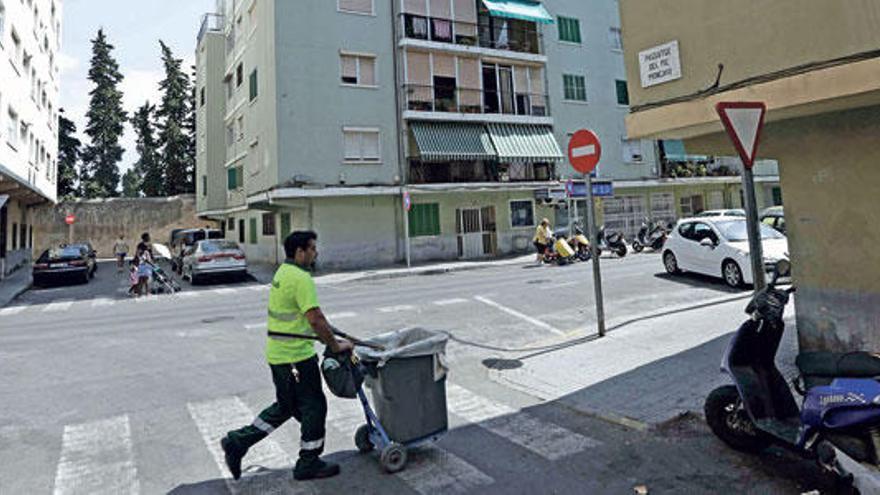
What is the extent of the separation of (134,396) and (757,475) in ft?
20.2

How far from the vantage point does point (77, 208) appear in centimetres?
3338

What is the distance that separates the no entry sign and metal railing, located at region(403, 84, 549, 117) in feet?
52.6

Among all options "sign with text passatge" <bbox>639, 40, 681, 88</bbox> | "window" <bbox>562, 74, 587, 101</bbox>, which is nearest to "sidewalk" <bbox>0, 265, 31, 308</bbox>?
"sign with text passatge" <bbox>639, 40, 681, 88</bbox>

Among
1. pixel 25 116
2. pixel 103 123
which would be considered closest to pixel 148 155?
pixel 103 123

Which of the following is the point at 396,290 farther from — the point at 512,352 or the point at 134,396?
the point at 134,396

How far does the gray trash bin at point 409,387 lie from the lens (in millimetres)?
3877

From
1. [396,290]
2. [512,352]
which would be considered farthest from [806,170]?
[396,290]

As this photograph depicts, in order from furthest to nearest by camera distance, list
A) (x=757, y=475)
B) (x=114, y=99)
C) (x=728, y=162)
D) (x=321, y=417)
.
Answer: (x=114, y=99) → (x=728, y=162) → (x=321, y=417) → (x=757, y=475)

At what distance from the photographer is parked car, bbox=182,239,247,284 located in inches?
714

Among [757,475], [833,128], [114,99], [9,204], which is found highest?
[114,99]

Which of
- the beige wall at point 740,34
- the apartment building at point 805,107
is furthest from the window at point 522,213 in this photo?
the apartment building at point 805,107

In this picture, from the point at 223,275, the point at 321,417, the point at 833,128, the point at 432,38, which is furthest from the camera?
the point at 432,38

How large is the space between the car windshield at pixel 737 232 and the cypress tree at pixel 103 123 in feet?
177

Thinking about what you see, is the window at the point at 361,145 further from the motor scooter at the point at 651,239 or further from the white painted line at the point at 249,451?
A: the white painted line at the point at 249,451
